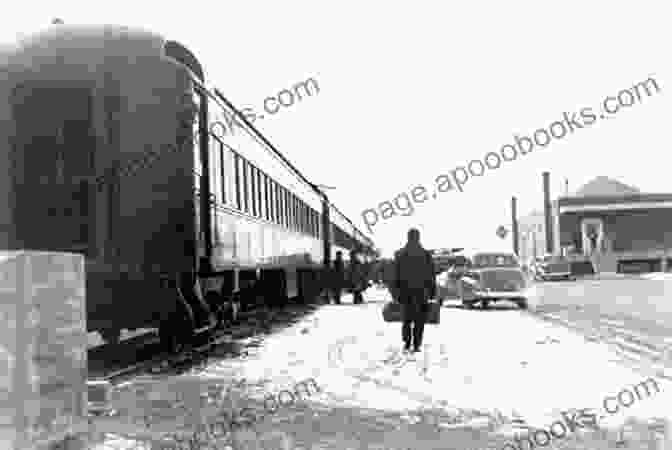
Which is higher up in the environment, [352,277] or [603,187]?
[603,187]

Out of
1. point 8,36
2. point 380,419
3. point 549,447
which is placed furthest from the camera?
point 8,36

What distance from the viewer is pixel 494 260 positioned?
24484 mm

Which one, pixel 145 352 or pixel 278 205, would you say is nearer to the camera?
pixel 145 352

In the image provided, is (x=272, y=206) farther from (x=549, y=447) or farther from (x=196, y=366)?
(x=549, y=447)

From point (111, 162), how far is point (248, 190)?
462 centimetres

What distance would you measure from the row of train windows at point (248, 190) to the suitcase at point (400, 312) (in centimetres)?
271

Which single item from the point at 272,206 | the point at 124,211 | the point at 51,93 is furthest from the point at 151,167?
the point at 272,206

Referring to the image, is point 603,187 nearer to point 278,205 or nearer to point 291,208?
point 291,208

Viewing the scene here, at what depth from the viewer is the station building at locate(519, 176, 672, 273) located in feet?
208

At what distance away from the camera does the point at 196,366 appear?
9438 mm

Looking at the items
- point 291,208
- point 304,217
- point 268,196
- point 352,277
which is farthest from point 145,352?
point 352,277

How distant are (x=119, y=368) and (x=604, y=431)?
18.2 feet

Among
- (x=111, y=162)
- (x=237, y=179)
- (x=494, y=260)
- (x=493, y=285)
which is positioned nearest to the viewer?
(x=111, y=162)

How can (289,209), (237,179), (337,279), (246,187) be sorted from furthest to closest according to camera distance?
1. (337,279)
2. (289,209)
3. (246,187)
4. (237,179)
